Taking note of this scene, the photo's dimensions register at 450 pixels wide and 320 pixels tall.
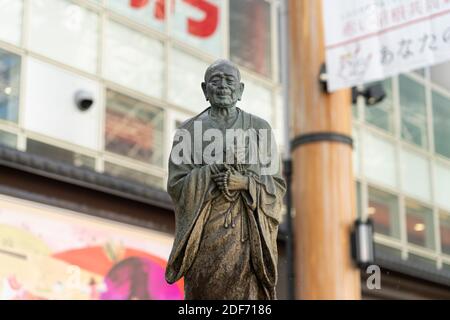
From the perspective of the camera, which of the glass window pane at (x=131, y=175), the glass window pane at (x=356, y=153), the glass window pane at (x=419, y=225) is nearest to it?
the glass window pane at (x=131, y=175)

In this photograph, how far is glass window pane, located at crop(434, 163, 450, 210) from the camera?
21.9m

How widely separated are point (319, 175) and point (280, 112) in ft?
6.34

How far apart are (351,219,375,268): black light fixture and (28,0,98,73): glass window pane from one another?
5.34 metres

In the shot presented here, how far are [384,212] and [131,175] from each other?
686 centimetres

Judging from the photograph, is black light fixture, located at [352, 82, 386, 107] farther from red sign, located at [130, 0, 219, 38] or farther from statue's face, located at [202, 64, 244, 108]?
statue's face, located at [202, 64, 244, 108]

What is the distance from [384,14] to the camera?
14656mm

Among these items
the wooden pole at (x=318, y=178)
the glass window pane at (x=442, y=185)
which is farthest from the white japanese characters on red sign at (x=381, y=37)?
the glass window pane at (x=442, y=185)

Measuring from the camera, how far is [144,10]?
16.8m

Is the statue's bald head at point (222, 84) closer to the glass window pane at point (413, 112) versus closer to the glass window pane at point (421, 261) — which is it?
the glass window pane at point (421, 261)

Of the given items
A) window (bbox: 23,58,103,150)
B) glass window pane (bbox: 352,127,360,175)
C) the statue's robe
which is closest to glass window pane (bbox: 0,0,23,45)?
window (bbox: 23,58,103,150)

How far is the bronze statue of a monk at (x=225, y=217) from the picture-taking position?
6.00 m

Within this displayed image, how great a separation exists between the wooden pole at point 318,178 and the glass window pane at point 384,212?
8.37ft
